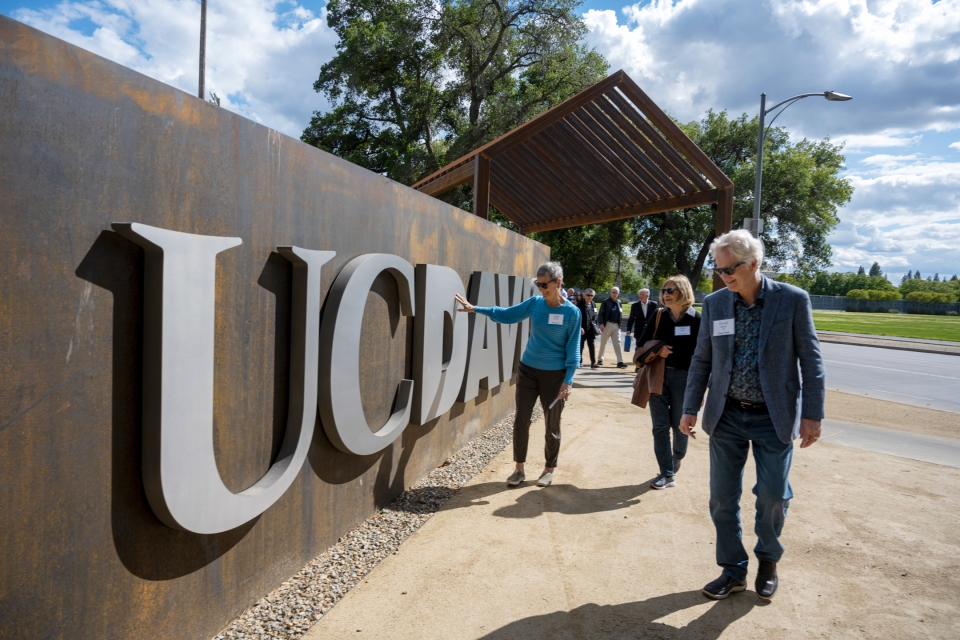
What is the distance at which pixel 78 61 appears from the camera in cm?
200

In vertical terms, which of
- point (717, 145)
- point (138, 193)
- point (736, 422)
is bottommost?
point (736, 422)

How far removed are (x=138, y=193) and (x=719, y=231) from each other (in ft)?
28.8

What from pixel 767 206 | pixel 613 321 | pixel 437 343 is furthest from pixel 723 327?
pixel 767 206

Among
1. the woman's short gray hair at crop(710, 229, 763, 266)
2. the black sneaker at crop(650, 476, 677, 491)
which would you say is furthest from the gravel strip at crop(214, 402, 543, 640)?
the woman's short gray hair at crop(710, 229, 763, 266)

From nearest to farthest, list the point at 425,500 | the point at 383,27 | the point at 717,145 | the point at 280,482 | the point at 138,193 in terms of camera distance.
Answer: the point at 138,193, the point at 280,482, the point at 425,500, the point at 383,27, the point at 717,145

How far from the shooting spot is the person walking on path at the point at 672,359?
4910 millimetres

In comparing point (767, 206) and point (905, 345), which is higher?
point (767, 206)

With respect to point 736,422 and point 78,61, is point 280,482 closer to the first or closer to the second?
point 78,61

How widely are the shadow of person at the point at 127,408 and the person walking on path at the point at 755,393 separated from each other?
2.65 m

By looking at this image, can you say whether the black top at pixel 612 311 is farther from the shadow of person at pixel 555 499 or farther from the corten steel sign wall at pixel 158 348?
the corten steel sign wall at pixel 158 348

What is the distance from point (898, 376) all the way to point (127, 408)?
15.6m

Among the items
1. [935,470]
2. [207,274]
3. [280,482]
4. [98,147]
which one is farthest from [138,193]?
[935,470]

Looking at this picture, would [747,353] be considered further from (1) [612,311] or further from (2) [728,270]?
(1) [612,311]

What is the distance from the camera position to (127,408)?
2.21 metres
